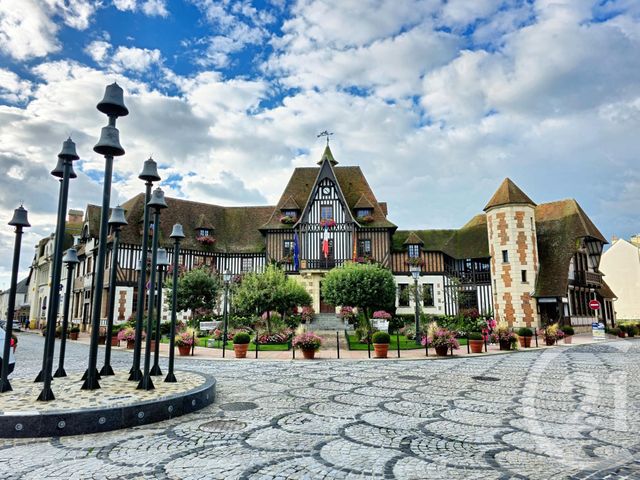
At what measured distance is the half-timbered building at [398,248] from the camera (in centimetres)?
2741

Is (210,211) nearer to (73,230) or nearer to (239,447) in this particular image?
(73,230)

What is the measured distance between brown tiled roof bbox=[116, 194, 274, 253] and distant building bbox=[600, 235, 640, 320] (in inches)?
1320

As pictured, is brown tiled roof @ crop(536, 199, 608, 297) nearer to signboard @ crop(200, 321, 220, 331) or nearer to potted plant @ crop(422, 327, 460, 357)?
potted plant @ crop(422, 327, 460, 357)

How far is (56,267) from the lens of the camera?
6633 mm

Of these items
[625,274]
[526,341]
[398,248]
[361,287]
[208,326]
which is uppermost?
[398,248]

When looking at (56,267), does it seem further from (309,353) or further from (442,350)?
(442,350)

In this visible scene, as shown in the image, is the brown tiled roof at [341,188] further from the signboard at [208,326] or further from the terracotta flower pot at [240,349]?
the terracotta flower pot at [240,349]

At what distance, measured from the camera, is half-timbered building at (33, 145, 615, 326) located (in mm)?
27406

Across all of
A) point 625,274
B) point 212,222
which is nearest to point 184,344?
point 212,222

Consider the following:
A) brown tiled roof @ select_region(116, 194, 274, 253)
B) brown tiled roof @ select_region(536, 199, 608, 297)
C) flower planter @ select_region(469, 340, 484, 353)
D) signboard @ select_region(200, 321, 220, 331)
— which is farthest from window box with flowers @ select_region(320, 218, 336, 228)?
flower planter @ select_region(469, 340, 484, 353)

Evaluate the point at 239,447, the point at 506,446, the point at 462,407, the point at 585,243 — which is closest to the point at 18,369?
the point at 239,447

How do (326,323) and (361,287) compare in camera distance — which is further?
(326,323)

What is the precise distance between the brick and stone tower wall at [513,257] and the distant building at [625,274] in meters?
19.8

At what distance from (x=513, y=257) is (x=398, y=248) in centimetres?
769
